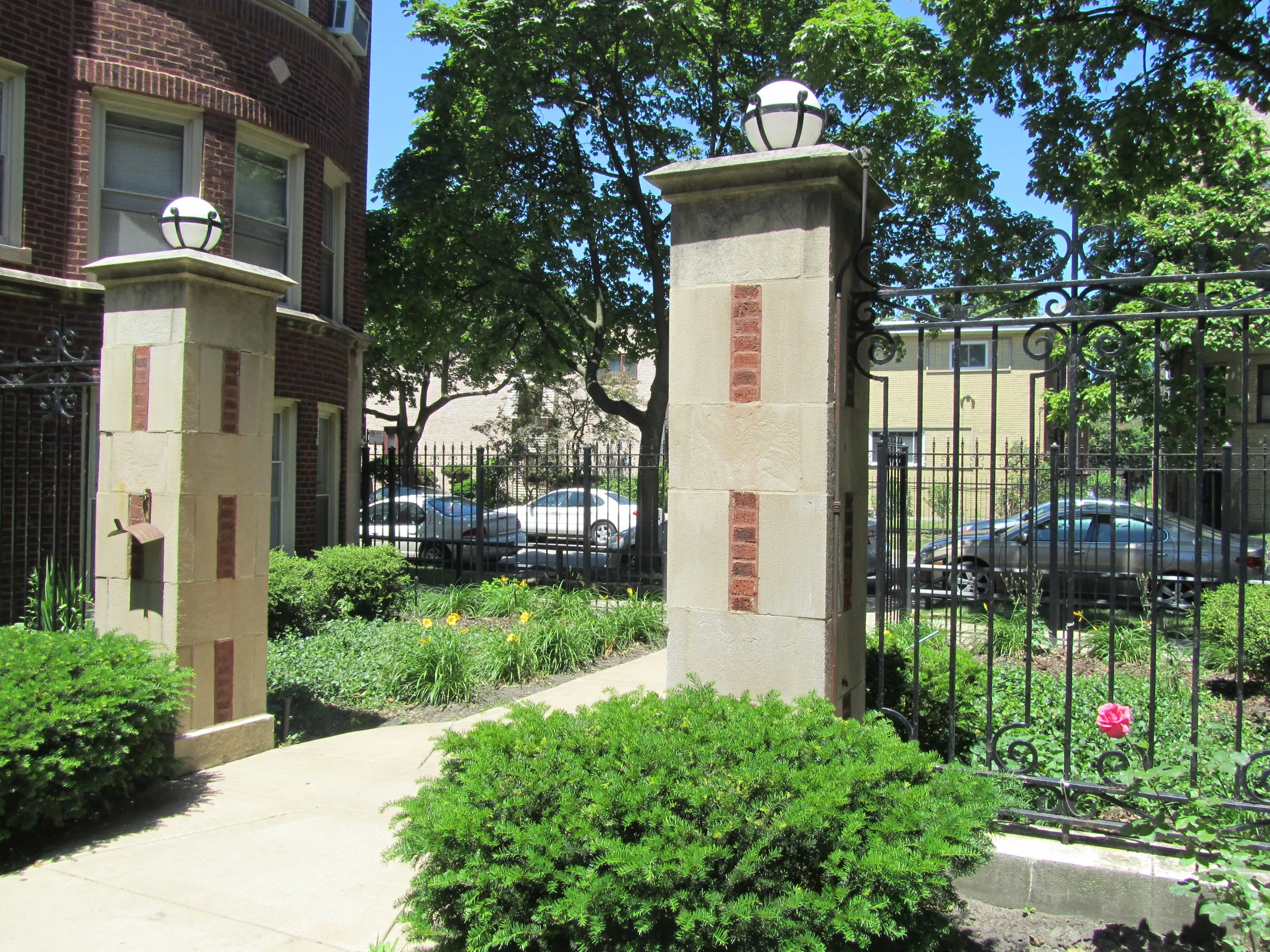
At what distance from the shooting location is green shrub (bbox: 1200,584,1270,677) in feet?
25.5

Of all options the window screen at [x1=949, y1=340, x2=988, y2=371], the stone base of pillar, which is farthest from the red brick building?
the window screen at [x1=949, y1=340, x2=988, y2=371]

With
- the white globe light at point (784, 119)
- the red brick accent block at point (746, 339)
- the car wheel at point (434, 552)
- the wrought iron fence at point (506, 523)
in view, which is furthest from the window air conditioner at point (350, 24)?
the red brick accent block at point (746, 339)

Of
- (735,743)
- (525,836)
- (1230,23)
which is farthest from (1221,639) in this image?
(525,836)

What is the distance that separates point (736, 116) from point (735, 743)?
563 inches

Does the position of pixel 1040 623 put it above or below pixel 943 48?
below

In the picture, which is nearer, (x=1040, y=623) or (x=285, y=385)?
(x=1040, y=623)

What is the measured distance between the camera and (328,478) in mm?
12844

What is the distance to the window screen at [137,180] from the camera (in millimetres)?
10008

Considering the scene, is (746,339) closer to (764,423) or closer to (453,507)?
(764,423)

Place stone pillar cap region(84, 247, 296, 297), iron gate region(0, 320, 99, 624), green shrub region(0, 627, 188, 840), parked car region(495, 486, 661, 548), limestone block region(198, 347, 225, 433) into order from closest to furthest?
green shrub region(0, 627, 188, 840)
stone pillar cap region(84, 247, 296, 297)
limestone block region(198, 347, 225, 433)
iron gate region(0, 320, 99, 624)
parked car region(495, 486, 661, 548)

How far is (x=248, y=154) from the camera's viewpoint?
441 inches

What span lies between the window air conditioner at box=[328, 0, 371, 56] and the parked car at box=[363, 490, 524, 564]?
6256 millimetres

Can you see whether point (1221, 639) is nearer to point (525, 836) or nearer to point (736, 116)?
point (525, 836)

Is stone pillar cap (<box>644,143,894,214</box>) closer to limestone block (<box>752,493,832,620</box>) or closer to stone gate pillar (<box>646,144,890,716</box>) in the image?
stone gate pillar (<box>646,144,890,716</box>)
